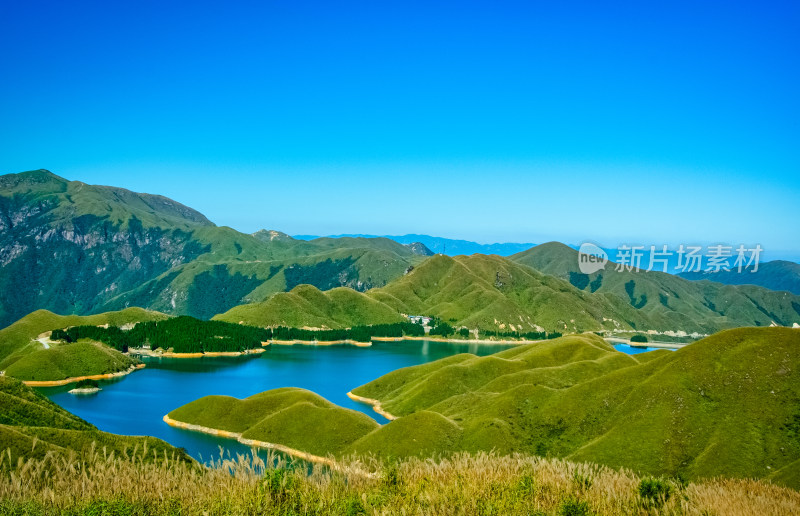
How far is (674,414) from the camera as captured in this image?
61250 mm

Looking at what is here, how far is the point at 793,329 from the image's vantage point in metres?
68.3

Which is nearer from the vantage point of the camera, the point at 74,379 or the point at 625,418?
the point at 625,418

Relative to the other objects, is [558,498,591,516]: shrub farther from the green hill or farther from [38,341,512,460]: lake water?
[38,341,512,460]: lake water

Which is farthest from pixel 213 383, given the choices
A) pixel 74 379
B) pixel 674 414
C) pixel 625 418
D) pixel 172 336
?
pixel 674 414

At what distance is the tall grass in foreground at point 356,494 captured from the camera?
55.4 feet

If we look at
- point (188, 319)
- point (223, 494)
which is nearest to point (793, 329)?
point (223, 494)

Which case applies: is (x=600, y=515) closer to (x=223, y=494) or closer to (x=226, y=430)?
(x=223, y=494)

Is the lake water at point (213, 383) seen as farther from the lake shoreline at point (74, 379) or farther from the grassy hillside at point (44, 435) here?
the grassy hillside at point (44, 435)

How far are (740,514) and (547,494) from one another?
5.53 m

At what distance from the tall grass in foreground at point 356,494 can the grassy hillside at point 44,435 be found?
49.2 feet

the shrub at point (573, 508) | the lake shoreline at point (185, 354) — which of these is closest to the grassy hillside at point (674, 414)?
the shrub at point (573, 508)

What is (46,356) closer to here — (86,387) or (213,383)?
(86,387)

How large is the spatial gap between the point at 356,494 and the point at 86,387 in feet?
398

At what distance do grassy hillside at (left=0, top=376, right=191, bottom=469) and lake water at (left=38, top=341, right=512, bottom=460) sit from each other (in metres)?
13.7
